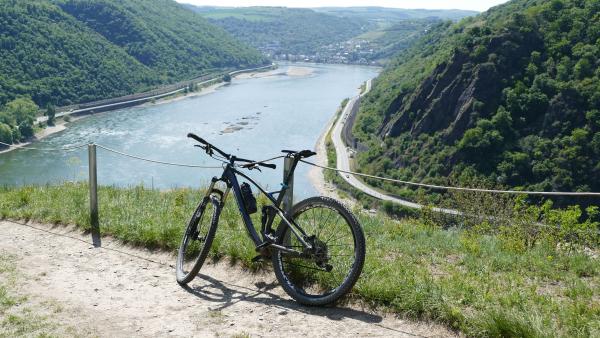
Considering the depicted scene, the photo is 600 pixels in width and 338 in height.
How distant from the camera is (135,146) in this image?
61.7 m

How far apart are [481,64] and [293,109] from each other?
29.3 metres

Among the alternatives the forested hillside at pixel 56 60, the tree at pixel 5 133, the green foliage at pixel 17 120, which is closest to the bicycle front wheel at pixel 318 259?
the green foliage at pixel 17 120

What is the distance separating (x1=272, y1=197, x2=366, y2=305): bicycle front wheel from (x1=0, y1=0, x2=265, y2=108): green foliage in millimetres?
88744

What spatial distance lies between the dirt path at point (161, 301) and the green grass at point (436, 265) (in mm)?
186

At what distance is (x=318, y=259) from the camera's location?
14.8ft

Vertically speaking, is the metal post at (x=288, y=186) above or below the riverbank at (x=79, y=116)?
above

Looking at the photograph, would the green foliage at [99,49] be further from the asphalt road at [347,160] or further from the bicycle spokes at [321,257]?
the bicycle spokes at [321,257]

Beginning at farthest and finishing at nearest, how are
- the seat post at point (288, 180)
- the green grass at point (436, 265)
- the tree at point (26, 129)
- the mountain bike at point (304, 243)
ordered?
the tree at point (26, 129) < the seat post at point (288, 180) < the mountain bike at point (304, 243) < the green grass at point (436, 265)

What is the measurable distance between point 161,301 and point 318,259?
4.44ft

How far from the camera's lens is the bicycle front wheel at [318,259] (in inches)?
176

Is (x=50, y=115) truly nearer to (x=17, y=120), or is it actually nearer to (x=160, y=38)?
(x=17, y=120)

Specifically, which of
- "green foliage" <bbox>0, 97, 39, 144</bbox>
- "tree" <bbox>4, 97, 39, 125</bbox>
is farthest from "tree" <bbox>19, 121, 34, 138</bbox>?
"tree" <bbox>4, 97, 39, 125</bbox>

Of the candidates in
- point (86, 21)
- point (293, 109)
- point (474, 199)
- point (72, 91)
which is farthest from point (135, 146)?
point (86, 21)

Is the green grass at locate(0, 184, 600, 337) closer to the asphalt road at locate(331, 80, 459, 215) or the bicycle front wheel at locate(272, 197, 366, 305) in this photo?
the bicycle front wheel at locate(272, 197, 366, 305)
